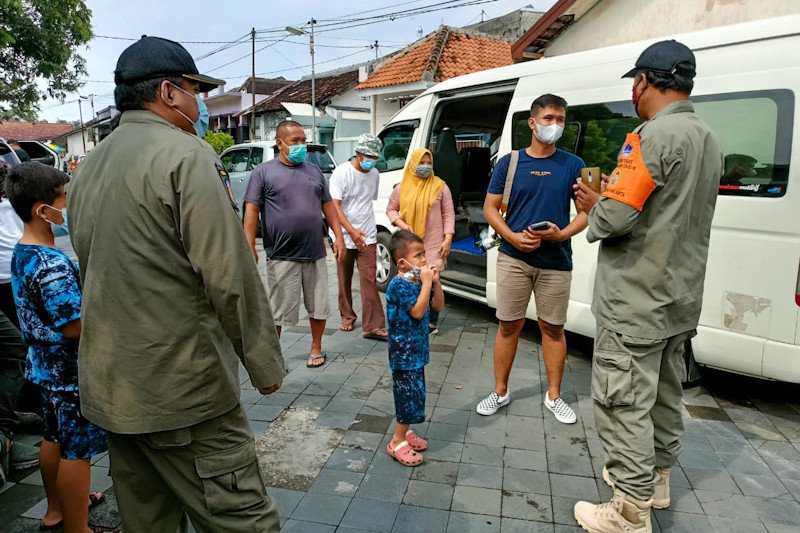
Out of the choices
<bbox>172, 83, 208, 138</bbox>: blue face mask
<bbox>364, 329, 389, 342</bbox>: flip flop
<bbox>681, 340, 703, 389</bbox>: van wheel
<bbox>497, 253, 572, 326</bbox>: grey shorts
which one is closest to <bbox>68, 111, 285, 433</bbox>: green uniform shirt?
<bbox>172, 83, 208, 138</bbox>: blue face mask

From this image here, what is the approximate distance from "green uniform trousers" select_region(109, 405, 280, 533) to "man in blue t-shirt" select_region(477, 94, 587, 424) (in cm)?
215

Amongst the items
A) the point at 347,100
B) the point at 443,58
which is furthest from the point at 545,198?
the point at 347,100

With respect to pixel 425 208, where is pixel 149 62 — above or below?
above

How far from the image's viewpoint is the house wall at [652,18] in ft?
23.6

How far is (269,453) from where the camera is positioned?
3.27 m

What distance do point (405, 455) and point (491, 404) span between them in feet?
2.90

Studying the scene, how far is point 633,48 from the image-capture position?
4.08 metres

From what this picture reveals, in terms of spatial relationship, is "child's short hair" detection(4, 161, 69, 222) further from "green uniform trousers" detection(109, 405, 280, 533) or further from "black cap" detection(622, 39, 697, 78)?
"black cap" detection(622, 39, 697, 78)

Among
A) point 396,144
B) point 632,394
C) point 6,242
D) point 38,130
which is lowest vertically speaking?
point 632,394

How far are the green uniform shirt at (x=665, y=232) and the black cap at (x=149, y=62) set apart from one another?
5.70ft

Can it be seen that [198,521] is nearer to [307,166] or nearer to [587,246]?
[307,166]

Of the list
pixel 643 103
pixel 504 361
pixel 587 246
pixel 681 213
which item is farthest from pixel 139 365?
pixel 587 246

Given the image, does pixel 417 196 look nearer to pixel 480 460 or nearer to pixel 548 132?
pixel 548 132

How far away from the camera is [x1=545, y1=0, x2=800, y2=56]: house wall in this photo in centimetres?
720
